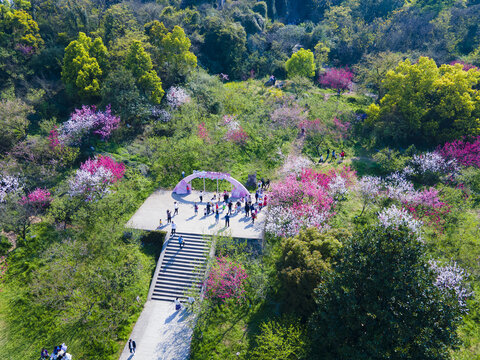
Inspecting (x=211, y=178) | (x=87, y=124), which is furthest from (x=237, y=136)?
(x=87, y=124)

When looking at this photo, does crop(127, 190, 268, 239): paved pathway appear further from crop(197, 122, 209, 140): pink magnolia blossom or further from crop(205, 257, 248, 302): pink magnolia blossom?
crop(197, 122, 209, 140): pink magnolia blossom

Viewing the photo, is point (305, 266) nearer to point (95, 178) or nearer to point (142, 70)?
point (95, 178)

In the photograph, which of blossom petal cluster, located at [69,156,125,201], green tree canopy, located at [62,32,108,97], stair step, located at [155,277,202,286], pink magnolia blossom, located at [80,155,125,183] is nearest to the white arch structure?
pink magnolia blossom, located at [80,155,125,183]

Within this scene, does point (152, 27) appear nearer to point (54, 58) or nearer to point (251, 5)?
point (54, 58)

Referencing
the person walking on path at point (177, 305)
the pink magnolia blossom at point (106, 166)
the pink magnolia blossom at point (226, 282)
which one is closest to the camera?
the pink magnolia blossom at point (226, 282)

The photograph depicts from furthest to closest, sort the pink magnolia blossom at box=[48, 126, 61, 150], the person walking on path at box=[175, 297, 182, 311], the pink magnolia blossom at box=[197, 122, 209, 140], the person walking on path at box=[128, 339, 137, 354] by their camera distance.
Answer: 1. the pink magnolia blossom at box=[197, 122, 209, 140]
2. the pink magnolia blossom at box=[48, 126, 61, 150]
3. the person walking on path at box=[175, 297, 182, 311]
4. the person walking on path at box=[128, 339, 137, 354]

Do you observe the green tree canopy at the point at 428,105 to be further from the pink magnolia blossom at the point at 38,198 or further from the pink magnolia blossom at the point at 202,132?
the pink magnolia blossom at the point at 38,198

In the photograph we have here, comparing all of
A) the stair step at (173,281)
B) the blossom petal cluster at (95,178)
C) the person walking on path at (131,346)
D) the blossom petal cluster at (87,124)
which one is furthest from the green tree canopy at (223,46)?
the person walking on path at (131,346)
